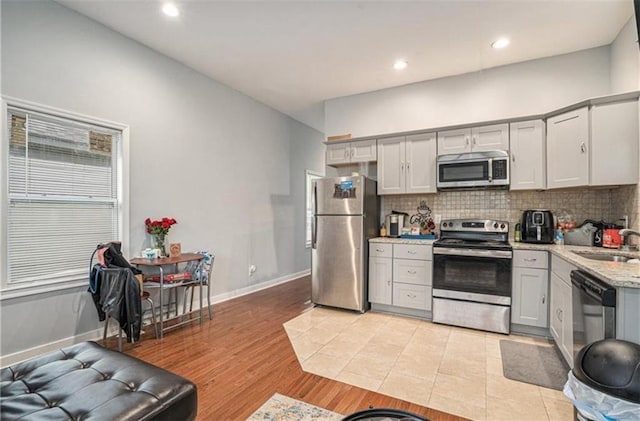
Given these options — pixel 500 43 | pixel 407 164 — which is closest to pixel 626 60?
pixel 500 43

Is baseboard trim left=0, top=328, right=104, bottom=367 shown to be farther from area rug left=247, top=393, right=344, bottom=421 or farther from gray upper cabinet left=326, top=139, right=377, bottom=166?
gray upper cabinet left=326, top=139, right=377, bottom=166

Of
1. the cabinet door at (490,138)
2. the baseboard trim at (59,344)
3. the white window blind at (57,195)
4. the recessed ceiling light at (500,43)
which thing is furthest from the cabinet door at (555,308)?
the white window blind at (57,195)

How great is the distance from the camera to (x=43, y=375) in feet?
4.56

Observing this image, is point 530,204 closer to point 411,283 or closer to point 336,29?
point 411,283

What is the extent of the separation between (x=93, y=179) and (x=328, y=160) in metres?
2.79

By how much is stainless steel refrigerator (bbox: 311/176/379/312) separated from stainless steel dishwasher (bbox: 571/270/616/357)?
6.85 ft

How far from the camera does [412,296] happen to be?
359cm

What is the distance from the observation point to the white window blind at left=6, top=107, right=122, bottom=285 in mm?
2428

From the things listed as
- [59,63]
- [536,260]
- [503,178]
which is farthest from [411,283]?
[59,63]

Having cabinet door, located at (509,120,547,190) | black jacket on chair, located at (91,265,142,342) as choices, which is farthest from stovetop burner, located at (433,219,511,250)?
black jacket on chair, located at (91,265,142,342)

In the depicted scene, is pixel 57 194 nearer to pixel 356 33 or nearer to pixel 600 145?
pixel 356 33

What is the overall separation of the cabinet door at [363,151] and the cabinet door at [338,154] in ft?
0.24

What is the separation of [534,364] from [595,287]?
114 centimetres

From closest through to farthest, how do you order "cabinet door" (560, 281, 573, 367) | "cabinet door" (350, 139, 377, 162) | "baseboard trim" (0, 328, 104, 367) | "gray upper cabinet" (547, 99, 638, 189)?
Answer: "cabinet door" (560, 281, 573, 367)
"baseboard trim" (0, 328, 104, 367)
"gray upper cabinet" (547, 99, 638, 189)
"cabinet door" (350, 139, 377, 162)
